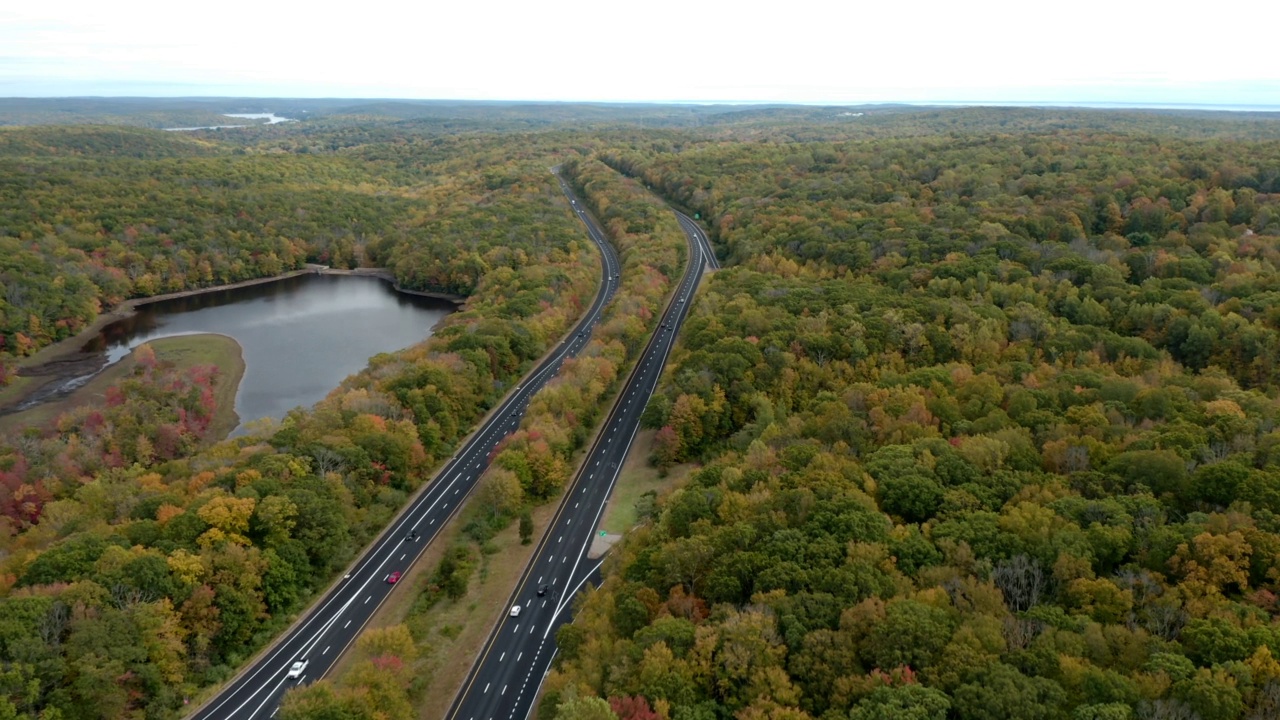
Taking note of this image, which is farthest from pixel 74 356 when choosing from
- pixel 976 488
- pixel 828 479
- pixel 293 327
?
pixel 976 488

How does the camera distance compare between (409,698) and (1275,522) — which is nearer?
(1275,522)

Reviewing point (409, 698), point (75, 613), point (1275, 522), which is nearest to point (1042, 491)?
point (1275, 522)

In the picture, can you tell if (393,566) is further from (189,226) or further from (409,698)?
(189,226)

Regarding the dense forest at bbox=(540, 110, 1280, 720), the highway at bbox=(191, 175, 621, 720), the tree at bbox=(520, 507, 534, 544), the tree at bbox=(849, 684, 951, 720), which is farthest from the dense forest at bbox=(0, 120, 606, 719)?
the tree at bbox=(849, 684, 951, 720)

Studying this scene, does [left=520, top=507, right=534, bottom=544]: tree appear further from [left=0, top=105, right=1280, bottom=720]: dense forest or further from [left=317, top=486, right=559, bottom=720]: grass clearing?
[left=0, top=105, right=1280, bottom=720]: dense forest

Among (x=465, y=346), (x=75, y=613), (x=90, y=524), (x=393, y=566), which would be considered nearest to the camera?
(x=75, y=613)

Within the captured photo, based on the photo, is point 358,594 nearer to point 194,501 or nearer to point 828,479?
point 194,501
